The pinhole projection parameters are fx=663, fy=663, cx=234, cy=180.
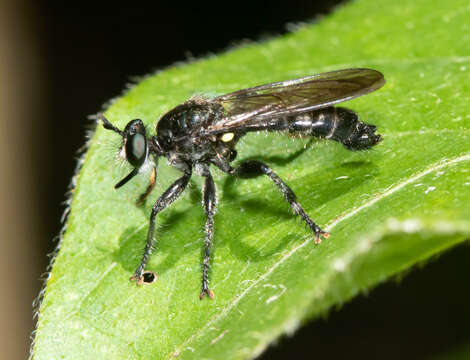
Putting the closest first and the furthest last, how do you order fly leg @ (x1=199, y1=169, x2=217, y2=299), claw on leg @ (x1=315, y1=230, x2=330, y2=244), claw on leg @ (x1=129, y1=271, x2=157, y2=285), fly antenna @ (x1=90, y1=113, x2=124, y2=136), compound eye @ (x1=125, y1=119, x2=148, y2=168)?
claw on leg @ (x1=315, y1=230, x2=330, y2=244), fly leg @ (x1=199, y1=169, x2=217, y2=299), claw on leg @ (x1=129, y1=271, x2=157, y2=285), compound eye @ (x1=125, y1=119, x2=148, y2=168), fly antenna @ (x1=90, y1=113, x2=124, y2=136)

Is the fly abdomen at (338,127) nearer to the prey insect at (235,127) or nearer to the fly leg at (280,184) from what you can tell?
the prey insect at (235,127)

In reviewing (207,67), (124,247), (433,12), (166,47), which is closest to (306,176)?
(124,247)

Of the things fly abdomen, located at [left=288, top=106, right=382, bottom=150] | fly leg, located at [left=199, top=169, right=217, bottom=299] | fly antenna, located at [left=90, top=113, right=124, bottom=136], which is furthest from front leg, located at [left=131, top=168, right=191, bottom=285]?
fly abdomen, located at [left=288, top=106, right=382, bottom=150]

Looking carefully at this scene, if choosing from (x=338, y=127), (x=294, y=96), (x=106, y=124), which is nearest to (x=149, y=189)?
(x=106, y=124)

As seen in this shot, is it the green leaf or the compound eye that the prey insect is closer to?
the compound eye

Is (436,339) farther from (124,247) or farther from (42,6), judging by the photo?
(42,6)

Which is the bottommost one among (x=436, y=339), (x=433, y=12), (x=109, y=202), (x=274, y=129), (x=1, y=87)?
(x=436, y=339)

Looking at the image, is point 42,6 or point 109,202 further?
point 42,6
